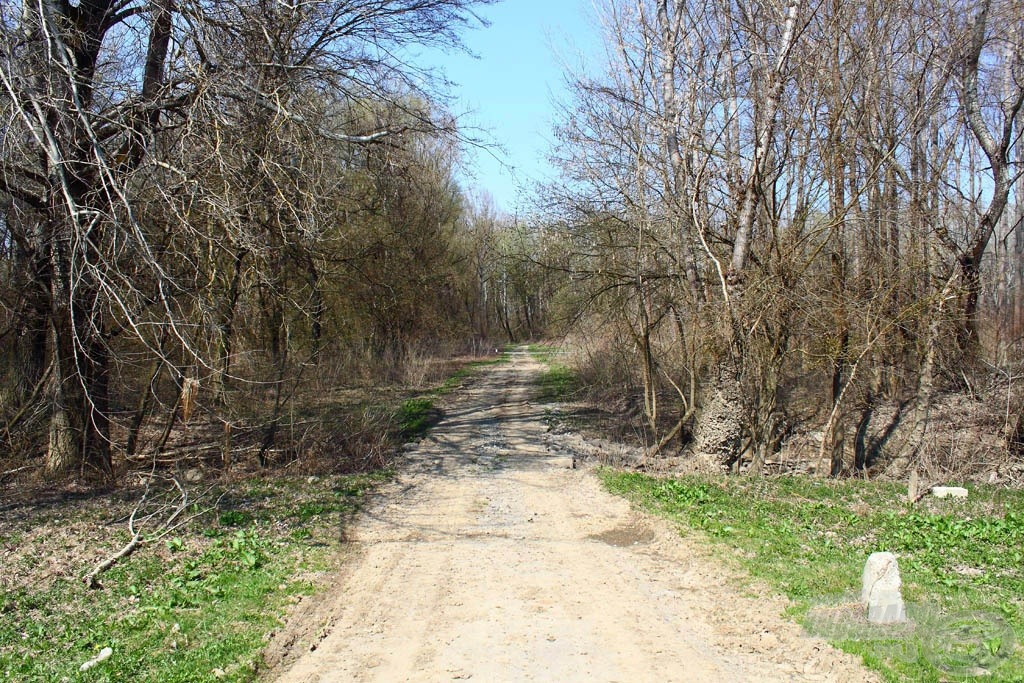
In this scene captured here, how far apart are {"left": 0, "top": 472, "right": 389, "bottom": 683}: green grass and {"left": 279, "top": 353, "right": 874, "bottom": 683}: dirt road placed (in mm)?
429

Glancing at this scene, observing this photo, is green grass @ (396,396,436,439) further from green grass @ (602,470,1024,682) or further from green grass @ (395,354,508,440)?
green grass @ (602,470,1024,682)

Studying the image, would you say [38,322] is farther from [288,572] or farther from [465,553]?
[465,553]

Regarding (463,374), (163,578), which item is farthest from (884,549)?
(463,374)

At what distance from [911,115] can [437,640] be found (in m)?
11.4

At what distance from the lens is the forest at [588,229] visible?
897cm

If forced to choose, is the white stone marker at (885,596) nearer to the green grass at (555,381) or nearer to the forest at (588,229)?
the forest at (588,229)

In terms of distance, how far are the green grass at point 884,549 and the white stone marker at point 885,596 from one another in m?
0.12

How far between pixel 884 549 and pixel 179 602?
581cm

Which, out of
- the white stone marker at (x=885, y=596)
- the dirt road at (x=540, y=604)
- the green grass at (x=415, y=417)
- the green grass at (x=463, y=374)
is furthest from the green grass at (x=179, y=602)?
the green grass at (x=463, y=374)

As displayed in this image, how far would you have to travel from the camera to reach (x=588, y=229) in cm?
1427

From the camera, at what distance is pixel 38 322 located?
10.5 m

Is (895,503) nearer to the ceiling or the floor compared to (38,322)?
nearer to the floor

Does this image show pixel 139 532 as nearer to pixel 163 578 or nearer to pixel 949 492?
pixel 163 578

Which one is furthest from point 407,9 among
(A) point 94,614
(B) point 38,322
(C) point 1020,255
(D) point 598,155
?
(C) point 1020,255
